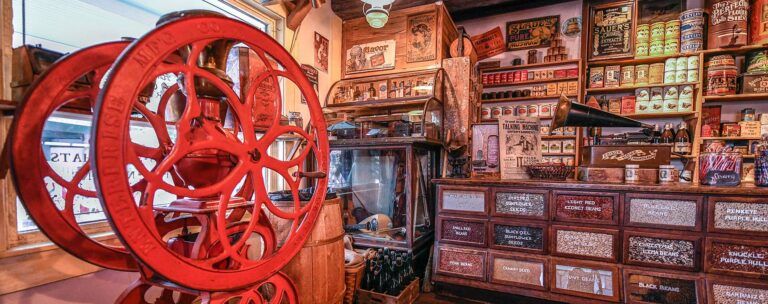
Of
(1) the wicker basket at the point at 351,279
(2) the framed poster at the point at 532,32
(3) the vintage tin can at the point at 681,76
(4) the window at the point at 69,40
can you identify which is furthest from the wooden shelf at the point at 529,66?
(4) the window at the point at 69,40

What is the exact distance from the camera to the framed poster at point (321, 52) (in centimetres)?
327

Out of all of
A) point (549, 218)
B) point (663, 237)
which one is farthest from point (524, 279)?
point (663, 237)

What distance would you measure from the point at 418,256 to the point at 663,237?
66.0 inches

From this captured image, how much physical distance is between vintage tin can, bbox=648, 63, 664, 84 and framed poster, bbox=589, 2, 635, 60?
280 millimetres

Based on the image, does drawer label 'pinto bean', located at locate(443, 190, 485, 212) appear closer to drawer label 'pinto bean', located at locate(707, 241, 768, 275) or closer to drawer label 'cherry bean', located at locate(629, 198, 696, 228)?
drawer label 'cherry bean', located at locate(629, 198, 696, 228)

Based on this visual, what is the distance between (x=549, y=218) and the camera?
213 cm

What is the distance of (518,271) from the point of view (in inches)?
86.3

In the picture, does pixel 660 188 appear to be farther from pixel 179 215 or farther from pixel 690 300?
pixel 179 215

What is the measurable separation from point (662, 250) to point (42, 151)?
2976 millimetres

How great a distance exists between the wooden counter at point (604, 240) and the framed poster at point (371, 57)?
173cm

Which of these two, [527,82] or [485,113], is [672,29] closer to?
[527,82]

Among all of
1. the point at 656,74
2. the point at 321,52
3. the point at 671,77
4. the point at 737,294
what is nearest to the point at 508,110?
the point at 656,74

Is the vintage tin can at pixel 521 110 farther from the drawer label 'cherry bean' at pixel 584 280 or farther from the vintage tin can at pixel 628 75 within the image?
the drawer label 'cherry bean' at pixel 584 280

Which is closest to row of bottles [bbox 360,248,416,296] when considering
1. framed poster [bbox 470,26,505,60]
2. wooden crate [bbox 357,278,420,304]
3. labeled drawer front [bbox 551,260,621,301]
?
wooden crate [bbox 357,278,420,304]
